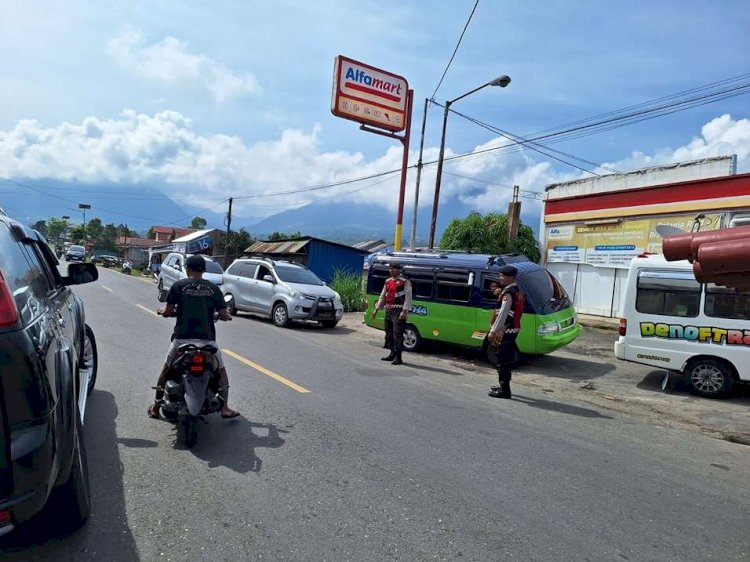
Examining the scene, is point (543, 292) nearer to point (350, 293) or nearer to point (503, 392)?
point (503, 392)

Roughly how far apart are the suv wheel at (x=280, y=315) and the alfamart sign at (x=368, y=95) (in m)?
7.37

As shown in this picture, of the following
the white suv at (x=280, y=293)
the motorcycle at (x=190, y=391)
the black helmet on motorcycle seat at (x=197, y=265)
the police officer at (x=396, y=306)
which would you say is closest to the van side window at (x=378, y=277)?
the white suv at (x=280, y=293)

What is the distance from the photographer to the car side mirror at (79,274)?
474cm

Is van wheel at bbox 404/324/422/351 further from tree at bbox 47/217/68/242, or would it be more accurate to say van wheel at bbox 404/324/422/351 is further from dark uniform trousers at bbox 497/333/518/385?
tree at bbox 47/217/68/242

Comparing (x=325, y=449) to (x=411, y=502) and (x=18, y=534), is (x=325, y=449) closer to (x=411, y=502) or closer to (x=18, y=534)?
(x=411, y=502)

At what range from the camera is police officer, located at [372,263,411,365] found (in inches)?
388

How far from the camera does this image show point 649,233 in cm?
1681

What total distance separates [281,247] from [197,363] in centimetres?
2851

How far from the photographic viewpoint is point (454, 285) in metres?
11.0

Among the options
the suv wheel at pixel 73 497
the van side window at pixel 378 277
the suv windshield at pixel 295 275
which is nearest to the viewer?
the suv wheel at pixel 73 497

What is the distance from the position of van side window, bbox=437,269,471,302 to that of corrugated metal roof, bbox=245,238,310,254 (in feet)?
64.8

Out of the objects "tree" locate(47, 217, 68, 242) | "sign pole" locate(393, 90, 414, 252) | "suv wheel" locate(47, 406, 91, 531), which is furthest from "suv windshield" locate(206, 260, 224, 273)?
"tree" locate(47, 217, 68, 242)

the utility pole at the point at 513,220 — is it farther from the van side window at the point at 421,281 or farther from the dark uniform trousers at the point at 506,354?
the dark uniform trousers at the point at 506,354

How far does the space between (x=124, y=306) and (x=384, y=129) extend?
404 inches
